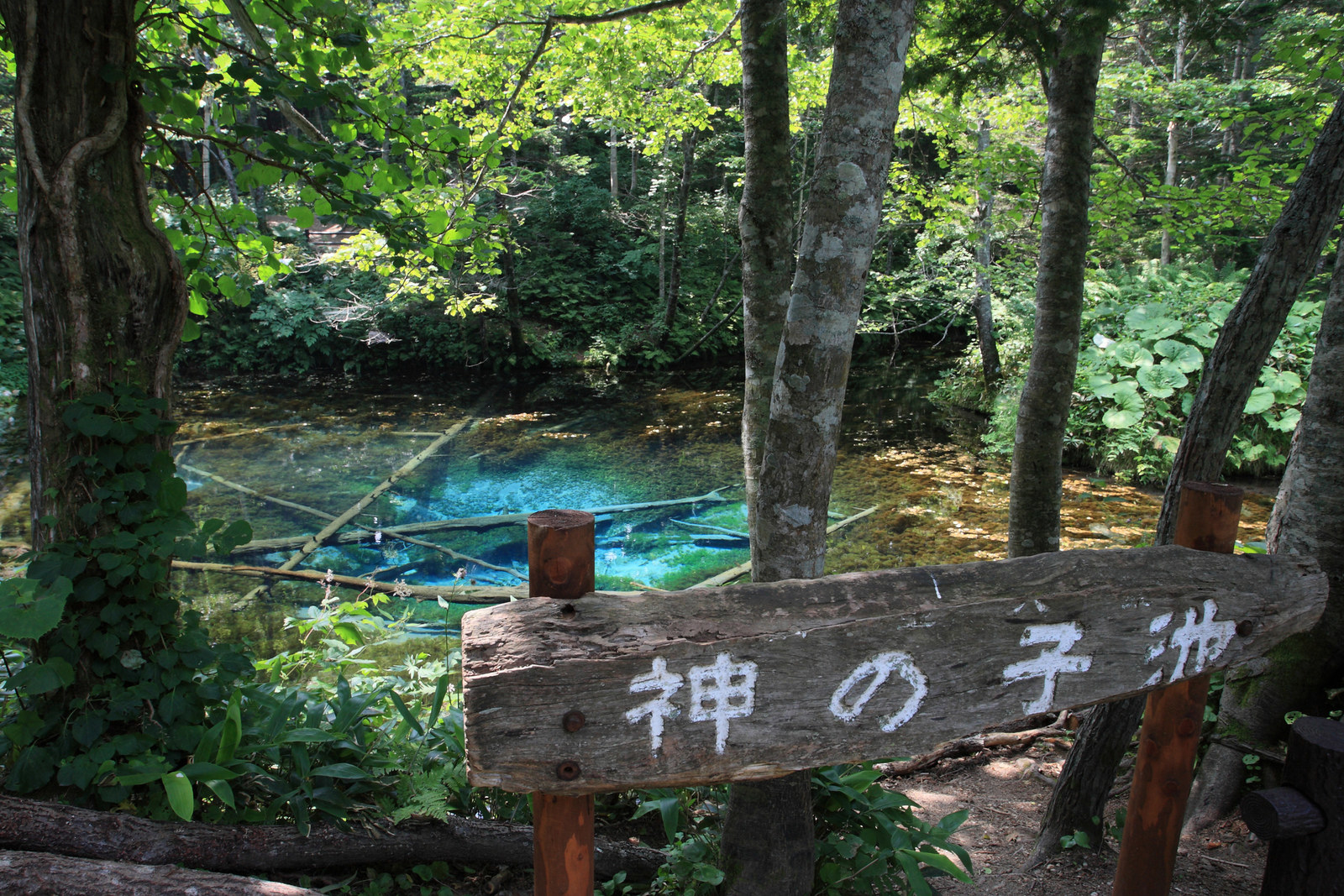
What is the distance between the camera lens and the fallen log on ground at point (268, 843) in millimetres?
1958

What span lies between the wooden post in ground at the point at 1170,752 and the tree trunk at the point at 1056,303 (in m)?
1.20

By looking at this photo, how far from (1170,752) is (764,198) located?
210 cm

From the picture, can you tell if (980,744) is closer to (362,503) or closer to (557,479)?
(557,479)

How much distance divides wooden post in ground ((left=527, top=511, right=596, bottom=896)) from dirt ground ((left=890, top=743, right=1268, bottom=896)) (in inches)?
68.7

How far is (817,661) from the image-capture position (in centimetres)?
152

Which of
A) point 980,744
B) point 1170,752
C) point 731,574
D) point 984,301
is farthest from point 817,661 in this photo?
point 984,301

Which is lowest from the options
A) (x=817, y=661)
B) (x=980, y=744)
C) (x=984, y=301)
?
(x=980, y=744)

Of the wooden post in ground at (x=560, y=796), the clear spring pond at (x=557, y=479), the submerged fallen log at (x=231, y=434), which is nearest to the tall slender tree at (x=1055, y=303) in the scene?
the wooden post in ground at (x=560, y=796)

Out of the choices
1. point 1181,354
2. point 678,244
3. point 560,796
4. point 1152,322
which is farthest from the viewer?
point 678,244

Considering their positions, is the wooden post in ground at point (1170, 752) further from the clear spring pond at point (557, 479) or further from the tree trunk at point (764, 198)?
the clear spring pond at point (557, 479)

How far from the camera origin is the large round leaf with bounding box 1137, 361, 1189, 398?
8.37 m

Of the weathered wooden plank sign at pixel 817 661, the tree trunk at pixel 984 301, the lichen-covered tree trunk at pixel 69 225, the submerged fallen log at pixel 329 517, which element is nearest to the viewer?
the weathered wooden plank sign at pixel 817 661

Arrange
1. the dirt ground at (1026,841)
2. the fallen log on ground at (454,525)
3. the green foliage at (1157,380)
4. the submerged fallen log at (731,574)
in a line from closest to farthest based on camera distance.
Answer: the dirt ground at (1026,841), the submerged fallen log at (731,574), the fallen log on ground at (454,525), the green foliage at (1157,380)

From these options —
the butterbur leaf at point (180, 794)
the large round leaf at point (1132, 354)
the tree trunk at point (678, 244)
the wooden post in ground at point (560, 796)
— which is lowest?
the butterbur leaf at point (180, 794)
